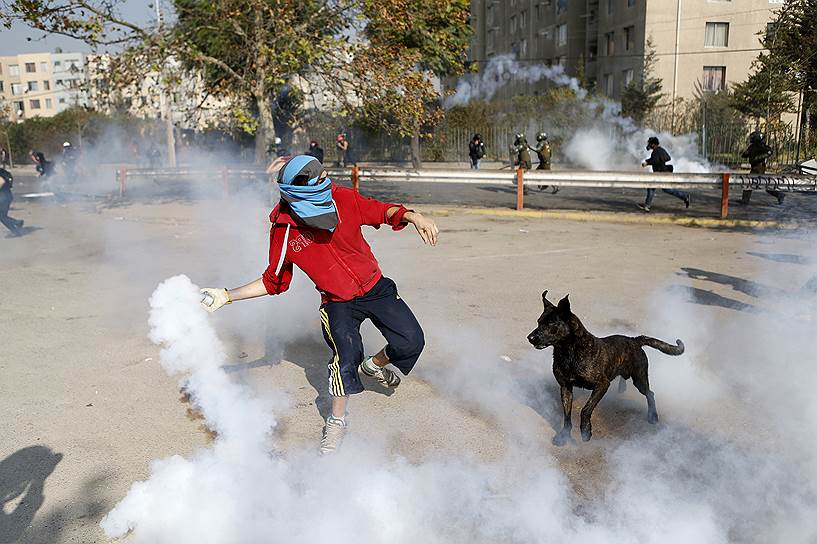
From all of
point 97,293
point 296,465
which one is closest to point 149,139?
point 97,293

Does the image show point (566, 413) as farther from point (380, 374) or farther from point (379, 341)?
point (379, 341)

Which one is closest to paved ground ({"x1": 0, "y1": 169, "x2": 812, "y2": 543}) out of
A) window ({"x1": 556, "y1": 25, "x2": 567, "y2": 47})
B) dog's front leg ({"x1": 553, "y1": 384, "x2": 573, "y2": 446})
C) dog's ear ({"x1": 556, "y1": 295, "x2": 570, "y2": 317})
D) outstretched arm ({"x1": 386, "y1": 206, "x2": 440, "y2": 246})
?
dog's front leg ({"x1": 553, "y1": 384, "x2": 573, "y2": 446})

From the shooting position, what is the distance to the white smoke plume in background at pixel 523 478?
3.25 meters

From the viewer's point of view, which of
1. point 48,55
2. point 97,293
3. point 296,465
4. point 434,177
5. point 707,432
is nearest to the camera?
point 296,465

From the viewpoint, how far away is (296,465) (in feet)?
12.8

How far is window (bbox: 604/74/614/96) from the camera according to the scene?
43.5 metres

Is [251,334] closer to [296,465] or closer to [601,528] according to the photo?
[296,465]

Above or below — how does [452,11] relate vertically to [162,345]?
above

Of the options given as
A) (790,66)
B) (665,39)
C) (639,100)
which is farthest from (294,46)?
(665,39)

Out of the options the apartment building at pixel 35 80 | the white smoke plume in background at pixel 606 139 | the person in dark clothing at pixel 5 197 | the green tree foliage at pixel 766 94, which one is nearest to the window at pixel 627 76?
the white smoke plume in background at pixel 606 139

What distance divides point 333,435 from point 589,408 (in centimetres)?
143

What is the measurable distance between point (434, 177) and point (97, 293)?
8.20m

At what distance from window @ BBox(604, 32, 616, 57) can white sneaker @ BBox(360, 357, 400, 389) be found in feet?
137

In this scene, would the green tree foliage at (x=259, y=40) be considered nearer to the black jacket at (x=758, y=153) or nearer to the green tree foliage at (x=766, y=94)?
the black jacket at (x=758, y=153)
